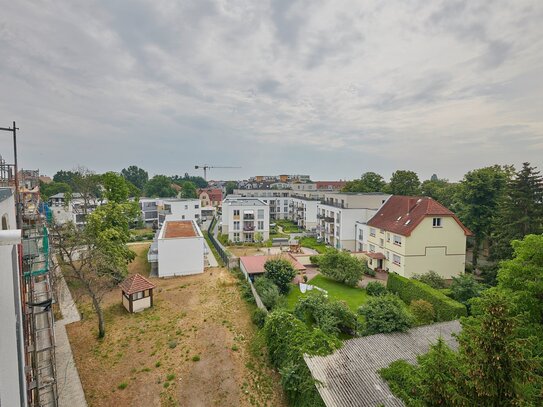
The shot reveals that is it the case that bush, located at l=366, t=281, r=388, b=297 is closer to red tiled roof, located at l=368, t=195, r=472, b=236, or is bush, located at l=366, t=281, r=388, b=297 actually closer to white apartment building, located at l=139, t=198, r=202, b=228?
red tiled roof, located at l=368, t=195, r=472, b=236

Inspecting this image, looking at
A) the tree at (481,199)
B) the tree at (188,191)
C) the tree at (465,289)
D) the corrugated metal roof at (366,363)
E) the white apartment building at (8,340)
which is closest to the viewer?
the white apartment building at (8,340)

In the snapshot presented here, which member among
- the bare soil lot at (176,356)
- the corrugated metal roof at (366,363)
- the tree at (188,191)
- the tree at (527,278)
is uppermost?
the tree at (188,191)

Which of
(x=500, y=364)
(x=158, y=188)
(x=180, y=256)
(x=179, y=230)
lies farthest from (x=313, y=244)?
(x=158, y=188)

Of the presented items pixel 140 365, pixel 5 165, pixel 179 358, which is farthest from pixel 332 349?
pixel 5 165

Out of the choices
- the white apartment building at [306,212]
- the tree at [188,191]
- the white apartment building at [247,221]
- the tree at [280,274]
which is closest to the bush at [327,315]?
the tree at [280,274]

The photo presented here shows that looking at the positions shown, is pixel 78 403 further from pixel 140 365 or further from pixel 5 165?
pixel 5 165

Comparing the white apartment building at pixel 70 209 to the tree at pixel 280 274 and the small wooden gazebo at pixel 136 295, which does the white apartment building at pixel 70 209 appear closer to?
the small wooden gazebo at pixel 136 295
